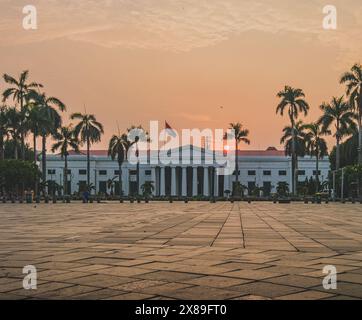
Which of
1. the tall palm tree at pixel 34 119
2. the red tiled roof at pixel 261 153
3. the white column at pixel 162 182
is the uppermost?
the tall palm tree at pixel 34 119

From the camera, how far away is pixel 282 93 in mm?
69062

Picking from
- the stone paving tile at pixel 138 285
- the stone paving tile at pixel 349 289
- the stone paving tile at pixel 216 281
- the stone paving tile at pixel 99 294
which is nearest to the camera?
the stone paving tile at pixel 99 294

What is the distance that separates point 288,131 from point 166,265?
7153cm

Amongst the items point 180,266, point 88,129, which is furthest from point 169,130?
point 180,266

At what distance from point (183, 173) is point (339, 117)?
46761mm

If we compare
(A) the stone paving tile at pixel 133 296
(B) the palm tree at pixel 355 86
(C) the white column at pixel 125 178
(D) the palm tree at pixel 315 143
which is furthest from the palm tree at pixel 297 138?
(A) the stone paving tile at pixel 133 296

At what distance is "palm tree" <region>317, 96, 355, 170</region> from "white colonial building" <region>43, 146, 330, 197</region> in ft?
144

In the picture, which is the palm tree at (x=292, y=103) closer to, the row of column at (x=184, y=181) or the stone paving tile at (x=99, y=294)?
the row of column at (x=184, y=181)

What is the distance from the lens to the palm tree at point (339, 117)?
213ft

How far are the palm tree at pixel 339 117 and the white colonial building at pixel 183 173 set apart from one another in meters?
43.9

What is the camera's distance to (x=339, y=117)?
215ft

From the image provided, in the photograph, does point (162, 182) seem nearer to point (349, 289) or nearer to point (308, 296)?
point (349, 289)
